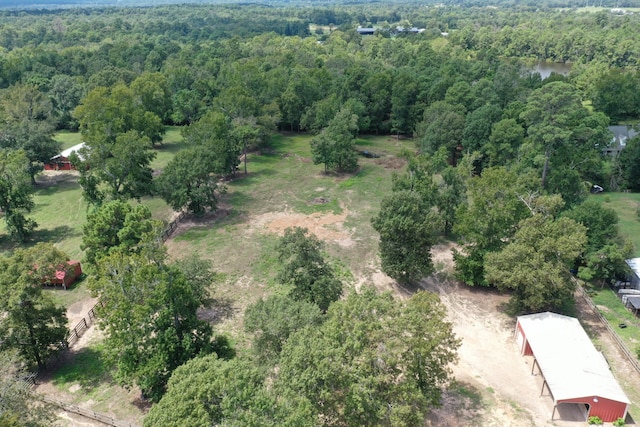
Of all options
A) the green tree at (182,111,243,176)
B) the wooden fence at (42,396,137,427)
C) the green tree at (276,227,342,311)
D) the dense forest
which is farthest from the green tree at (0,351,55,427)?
the green tree at (182,111,243,176)

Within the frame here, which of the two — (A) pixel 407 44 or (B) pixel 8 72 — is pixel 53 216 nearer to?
(B) pixel 8 72

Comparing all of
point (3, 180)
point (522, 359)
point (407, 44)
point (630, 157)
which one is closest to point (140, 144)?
point (3, 180)

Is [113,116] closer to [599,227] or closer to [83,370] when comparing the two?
[83,370]

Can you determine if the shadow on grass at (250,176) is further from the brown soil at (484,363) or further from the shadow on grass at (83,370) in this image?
the shadow on grass at (83,370)

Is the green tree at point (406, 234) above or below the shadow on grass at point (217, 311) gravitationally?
above

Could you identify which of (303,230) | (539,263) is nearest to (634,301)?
(539,263)

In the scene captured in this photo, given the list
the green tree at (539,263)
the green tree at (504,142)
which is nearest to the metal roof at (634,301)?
the green tree at (539,263)

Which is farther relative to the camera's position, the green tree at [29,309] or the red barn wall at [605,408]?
the green tree at [29,309]
